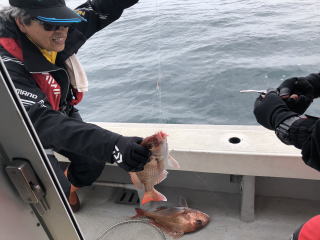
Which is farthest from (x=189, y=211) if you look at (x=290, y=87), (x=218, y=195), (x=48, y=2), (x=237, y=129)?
(x=48, y=2)

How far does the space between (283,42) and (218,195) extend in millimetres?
5112

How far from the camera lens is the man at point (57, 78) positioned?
1.78 m

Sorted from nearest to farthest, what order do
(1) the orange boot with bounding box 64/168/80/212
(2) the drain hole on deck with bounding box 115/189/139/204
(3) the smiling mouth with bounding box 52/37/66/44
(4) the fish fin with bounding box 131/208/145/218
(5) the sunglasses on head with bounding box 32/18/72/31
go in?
(5) the sunglasses on head with bounding box 32/18/72/31, (3) the smiling mouth with bounding box 52/37/66/44, (4) the fish fin with bounding box 131/208/145/218, (1) the orange boot with bounding box 64/168/80/212, (2) the drain hole on deck with bounding box 115/189/139/204

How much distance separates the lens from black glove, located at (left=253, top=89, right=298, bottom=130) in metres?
1.51

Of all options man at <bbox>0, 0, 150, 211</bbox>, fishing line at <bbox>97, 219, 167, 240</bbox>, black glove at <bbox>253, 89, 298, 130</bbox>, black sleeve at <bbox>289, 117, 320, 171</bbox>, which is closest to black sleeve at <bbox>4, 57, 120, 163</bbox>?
man at <bbox>0, 0, 150, 211</bbox>

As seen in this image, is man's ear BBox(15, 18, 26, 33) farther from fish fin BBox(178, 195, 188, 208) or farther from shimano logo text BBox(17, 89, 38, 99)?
fish fin BBox(178, 195, 188, 208)

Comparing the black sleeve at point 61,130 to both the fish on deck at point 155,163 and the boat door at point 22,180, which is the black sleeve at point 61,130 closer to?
the fish on deck at point 155,163

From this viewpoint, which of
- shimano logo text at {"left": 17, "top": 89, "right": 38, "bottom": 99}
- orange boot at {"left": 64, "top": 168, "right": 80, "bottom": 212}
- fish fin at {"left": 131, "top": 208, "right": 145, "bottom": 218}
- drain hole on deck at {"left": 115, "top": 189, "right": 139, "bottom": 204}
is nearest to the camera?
shimano logo text at {"left": 17, "top": 89, "right": 38, "bottom": 99}

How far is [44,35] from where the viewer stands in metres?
2.17

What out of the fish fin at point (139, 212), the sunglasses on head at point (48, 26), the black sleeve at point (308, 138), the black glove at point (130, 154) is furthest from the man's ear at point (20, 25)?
the black sleeve at point (308, 138)

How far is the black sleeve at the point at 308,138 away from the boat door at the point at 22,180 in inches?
40.2

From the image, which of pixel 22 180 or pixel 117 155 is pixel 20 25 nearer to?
pixel 117 155

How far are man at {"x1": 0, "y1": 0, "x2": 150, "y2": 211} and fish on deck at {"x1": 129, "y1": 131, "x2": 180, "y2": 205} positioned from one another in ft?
0.21

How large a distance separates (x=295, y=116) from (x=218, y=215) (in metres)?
1.65
